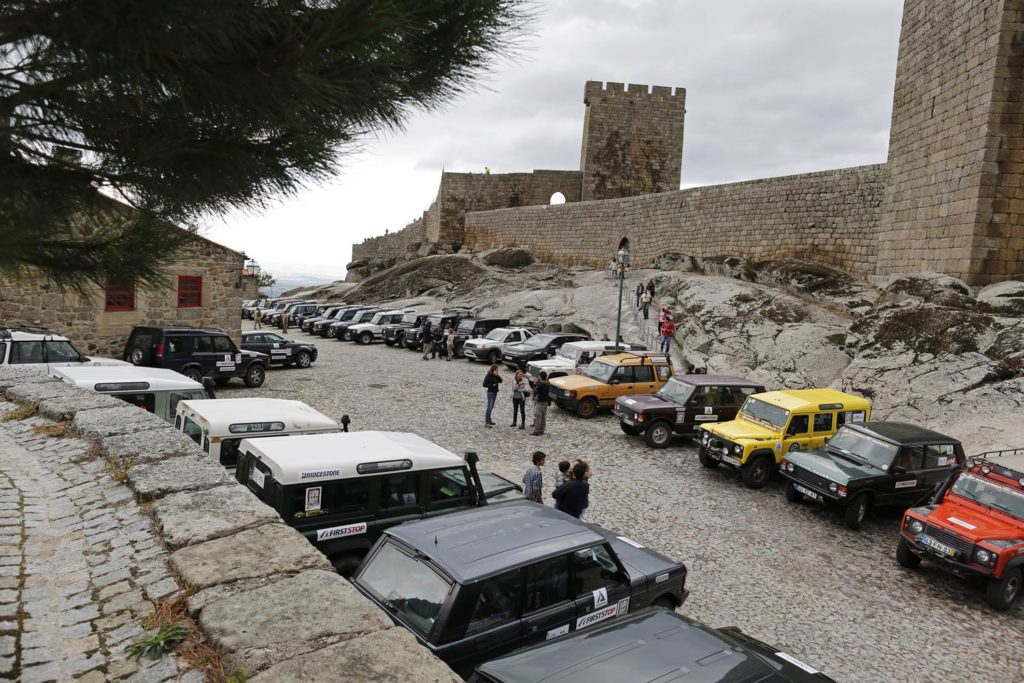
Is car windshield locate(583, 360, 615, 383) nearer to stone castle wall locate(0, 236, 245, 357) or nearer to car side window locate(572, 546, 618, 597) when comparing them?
stone castle wall locate(0, 236, 245, 357)

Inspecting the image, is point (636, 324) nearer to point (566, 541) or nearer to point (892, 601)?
point (892, 601)

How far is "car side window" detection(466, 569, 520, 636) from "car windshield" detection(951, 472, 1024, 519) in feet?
21.8

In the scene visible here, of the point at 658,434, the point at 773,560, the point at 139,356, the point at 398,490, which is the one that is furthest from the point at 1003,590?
the point at 139,356

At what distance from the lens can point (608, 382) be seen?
15344 millimetres

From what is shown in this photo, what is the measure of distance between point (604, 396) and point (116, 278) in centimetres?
1195

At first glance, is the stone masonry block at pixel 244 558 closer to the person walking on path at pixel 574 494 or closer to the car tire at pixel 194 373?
the person walking on path at pixel 574 494

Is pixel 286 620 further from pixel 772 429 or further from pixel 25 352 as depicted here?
pixel 25 352

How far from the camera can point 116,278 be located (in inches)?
171

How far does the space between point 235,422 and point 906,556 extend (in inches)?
325

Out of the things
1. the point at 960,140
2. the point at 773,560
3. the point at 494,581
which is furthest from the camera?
the point at 960,140

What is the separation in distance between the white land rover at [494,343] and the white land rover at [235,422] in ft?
44.1

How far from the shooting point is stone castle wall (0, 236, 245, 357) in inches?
651

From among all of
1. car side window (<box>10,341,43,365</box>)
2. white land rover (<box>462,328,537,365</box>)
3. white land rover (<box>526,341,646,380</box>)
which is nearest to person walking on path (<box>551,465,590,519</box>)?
white land rover (<box>526,341,646,380</box>)

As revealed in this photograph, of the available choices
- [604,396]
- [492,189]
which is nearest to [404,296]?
[492,189]
